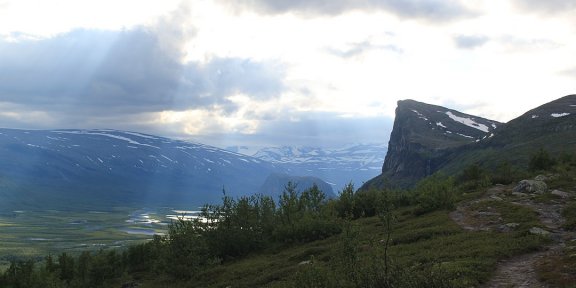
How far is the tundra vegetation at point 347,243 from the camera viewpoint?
16.9m

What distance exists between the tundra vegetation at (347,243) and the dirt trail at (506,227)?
551mm

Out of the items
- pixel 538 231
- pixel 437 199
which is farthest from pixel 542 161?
pixel 538 231

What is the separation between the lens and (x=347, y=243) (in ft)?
55.8

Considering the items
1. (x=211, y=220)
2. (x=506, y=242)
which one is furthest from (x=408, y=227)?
(x=211, y=220)

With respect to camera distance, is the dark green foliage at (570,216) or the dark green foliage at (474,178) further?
the dark green foliage at (474,178)

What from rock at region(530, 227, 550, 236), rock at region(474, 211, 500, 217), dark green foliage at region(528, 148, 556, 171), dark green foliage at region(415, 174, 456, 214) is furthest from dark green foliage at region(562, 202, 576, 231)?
dark green foliage at region(528, 148, 556, 171)

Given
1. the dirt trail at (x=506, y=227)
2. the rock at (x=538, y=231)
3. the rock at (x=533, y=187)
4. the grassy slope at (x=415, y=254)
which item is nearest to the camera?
the dirt trail at (x=506, y=227)

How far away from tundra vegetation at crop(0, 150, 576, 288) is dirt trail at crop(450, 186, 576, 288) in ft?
1.81

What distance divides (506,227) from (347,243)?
18.5 meters

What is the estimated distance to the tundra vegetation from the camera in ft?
55.5

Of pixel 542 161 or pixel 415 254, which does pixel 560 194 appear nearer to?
pixel 415 254

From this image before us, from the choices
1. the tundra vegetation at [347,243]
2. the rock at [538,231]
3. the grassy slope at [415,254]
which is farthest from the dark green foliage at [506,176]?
A: the rock at [538,231]

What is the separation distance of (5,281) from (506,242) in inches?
3738

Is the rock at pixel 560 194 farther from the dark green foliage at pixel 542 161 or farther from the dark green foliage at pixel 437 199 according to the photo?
the dark green foliage at pixel 542 161
